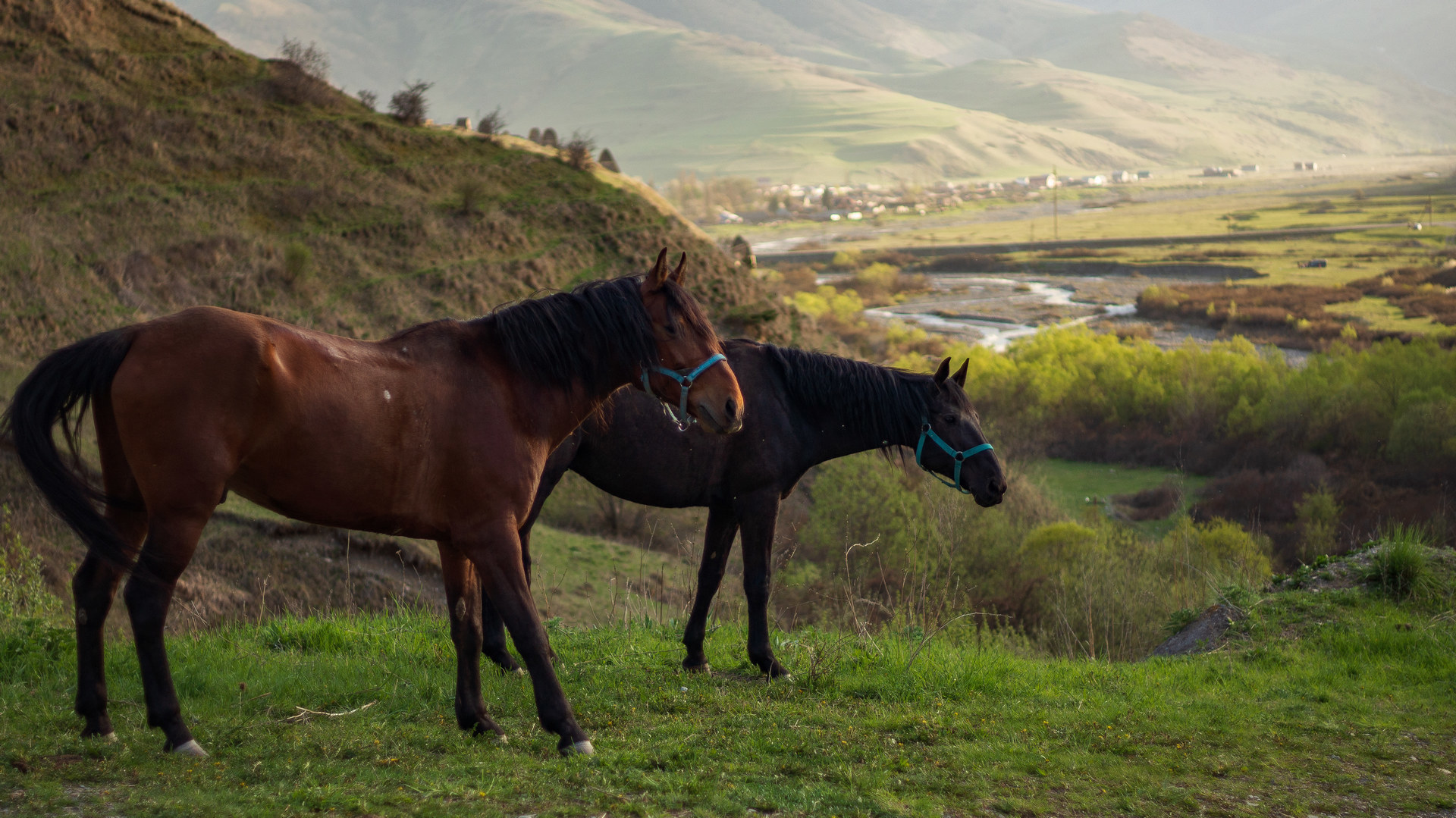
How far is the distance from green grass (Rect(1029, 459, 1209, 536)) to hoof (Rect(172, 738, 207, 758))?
3869 centimetres

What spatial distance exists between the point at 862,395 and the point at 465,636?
341cm

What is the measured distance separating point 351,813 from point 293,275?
2831 cm

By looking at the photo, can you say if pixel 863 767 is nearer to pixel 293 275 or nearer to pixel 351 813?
pixel 351 813

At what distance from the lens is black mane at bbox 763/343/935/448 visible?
24.8ft

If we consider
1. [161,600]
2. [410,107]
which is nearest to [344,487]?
[161,600]

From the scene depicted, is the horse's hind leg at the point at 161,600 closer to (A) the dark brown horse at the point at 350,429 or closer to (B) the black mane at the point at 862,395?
(A) the dark brown horse at the point at 350,429

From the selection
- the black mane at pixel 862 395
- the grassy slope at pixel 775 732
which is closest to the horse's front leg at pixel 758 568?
the grassy slope at pixel 775 732

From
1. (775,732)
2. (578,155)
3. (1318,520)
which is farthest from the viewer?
(578,155)

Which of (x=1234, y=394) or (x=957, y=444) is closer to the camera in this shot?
(x=957, y=444)

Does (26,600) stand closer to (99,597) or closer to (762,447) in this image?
(99,597)

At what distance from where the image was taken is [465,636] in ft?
18.6

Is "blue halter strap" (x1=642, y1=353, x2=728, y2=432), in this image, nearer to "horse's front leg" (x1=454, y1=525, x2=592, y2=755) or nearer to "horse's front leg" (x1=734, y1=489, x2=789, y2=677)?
"horse's front leg" (x1=454, y1=525, x2=592, y2=755)

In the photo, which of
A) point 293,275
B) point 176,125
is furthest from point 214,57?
point 293,275

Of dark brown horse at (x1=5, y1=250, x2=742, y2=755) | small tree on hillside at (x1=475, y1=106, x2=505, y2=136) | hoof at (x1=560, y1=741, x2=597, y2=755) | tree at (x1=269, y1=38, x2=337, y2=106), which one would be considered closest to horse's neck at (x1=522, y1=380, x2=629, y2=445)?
dark brown horse at (x1=5, y1=250, x2=742, y2=755)
